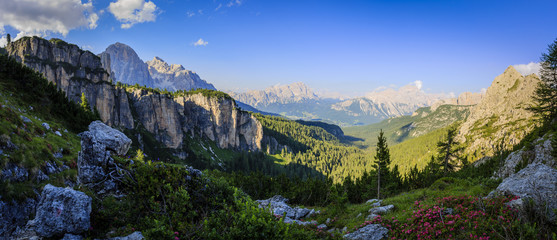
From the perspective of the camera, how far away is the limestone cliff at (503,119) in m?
129

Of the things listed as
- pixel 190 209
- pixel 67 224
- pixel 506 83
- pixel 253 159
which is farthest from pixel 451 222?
pixel 506 83

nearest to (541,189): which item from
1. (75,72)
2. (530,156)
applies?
(530,156)

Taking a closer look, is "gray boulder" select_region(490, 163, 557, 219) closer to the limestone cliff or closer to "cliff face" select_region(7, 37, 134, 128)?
the limestone cliff

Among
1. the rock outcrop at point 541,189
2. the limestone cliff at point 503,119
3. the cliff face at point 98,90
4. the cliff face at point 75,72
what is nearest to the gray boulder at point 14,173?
the rock outcrop at point 541,189

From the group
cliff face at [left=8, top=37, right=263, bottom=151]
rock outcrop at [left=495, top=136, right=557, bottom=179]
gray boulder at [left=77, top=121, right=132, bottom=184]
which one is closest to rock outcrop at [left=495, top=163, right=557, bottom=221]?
gray boulder at [left=77, top=121, right=132, bottom=184]

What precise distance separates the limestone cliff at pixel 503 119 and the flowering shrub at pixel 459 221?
151m

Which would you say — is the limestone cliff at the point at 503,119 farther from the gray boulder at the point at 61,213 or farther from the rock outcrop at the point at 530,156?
the gray boulder at the point at 61,213

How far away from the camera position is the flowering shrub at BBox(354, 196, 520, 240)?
10164mm

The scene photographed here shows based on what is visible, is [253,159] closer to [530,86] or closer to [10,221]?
[10,221]

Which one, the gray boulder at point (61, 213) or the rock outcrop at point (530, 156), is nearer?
the gray boulder at point (61, 213)

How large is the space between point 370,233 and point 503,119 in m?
215

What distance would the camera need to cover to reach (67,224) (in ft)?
25.0

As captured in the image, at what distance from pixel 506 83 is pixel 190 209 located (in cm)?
29306

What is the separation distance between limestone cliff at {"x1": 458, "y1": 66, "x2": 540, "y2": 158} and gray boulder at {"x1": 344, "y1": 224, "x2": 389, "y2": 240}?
153m
